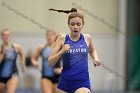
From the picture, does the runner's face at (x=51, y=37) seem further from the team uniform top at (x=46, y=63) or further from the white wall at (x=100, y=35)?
the white wall at (x=100, y=35)

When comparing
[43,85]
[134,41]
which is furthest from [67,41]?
[134,41]

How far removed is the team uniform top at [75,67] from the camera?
21.0 ft

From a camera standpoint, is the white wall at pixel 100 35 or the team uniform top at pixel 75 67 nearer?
the team uniform top at pixel 75 67

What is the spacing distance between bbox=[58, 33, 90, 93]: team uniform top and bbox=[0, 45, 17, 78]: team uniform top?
9.07 ft

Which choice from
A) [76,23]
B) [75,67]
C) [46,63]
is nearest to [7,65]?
[46,63]

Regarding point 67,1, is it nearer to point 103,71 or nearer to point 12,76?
point 12,76

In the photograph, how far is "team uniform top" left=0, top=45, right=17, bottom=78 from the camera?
29.7ft

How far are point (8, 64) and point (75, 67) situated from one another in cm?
289

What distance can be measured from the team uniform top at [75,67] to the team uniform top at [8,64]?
276 cm

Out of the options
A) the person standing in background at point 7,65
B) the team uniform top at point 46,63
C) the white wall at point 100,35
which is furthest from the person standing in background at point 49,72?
the white wall at point 100,35

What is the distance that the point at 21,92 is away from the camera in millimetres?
13141

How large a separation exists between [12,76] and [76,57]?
9.40ft

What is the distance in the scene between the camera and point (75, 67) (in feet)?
21.1

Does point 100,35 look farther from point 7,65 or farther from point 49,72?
point 7,65
